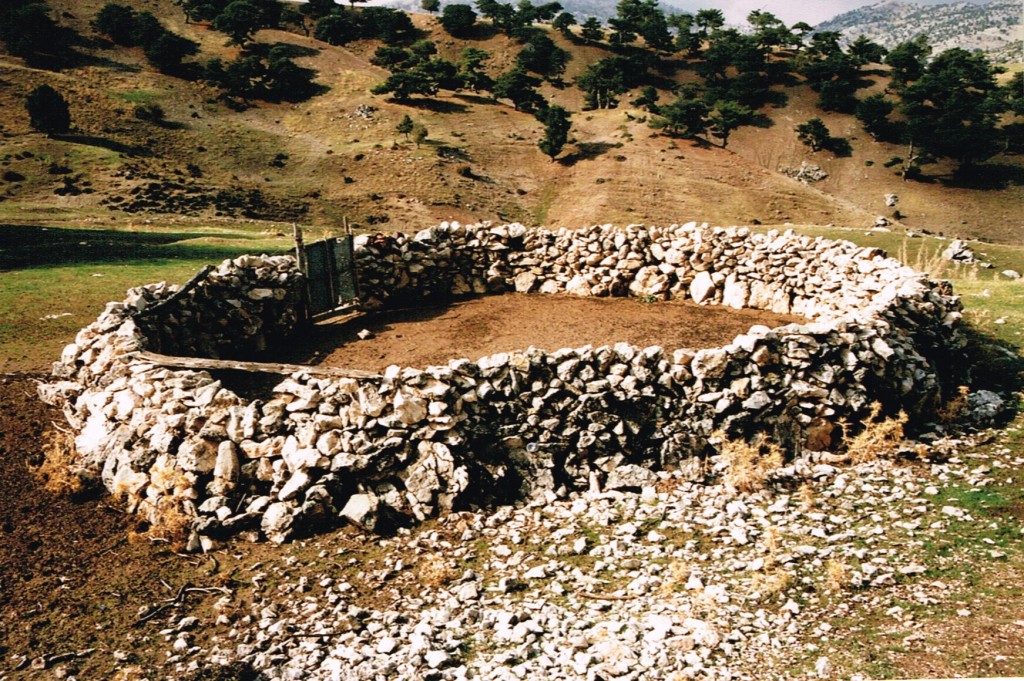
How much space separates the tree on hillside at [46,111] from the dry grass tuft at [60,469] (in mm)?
65987

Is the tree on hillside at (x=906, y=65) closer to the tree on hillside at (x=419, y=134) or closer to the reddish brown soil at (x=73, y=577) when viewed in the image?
the tree on hillside at (x=419, y=134)

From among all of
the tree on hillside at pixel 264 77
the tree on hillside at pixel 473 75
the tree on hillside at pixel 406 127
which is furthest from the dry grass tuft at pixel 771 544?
the tree on hillside at pixel 473 75

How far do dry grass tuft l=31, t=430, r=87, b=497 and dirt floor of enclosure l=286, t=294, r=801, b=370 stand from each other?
17.2 ft

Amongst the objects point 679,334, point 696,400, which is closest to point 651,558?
point 696,400

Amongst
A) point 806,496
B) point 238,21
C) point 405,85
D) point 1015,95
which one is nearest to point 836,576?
point 806,496

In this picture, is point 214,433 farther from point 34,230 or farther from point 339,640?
point 34,230

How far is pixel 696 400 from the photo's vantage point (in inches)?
373

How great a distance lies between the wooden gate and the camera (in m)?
16.7

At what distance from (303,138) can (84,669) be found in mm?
78318

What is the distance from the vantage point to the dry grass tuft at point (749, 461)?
8875 millimetres

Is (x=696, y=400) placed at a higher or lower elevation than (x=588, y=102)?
lower

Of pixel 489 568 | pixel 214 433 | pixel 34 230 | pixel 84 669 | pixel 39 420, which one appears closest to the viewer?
pixel 84 669

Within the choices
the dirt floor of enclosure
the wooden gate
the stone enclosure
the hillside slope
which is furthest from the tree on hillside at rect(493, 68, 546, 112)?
the stone enclosure

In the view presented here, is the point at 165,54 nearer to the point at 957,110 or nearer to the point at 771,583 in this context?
the point at 771,583
